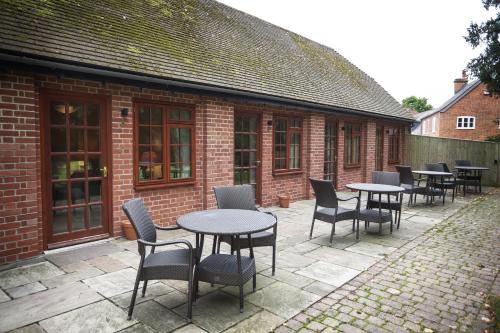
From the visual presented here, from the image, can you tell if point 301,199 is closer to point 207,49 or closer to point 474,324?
point 207,49

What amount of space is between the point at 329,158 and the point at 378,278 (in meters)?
7.21

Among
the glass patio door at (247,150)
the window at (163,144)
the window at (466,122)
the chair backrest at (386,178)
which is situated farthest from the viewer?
the window at (466,122)

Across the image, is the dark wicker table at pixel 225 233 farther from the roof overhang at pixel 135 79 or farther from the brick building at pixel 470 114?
the brick building at pixel 470 114

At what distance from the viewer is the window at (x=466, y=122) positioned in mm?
25516

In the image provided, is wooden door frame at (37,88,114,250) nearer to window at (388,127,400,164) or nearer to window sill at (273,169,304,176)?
window sill at (273,169,304,176)

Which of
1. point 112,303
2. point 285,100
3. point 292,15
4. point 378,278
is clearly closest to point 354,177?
point 285,100

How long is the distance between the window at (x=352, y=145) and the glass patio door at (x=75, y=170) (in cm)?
851

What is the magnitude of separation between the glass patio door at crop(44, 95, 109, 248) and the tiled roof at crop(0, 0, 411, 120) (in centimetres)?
82

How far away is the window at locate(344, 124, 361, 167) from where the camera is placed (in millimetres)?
11891

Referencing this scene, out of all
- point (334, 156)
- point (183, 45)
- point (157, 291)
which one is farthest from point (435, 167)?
point (157, 291)

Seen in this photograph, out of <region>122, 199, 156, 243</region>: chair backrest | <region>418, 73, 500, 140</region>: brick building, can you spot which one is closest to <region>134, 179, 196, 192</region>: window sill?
<region>122, 199, 156, 243</region>: chair backrest

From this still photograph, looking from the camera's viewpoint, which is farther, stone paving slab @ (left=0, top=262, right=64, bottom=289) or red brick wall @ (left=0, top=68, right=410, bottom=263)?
red brick wall @ (left=0, top=68, right=410, bottom=263)

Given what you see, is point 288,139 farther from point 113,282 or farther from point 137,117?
point 113,282

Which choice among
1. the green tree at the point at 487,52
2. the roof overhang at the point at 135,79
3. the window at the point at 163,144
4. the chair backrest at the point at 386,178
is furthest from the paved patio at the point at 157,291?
the green tree at the point at 487,52
